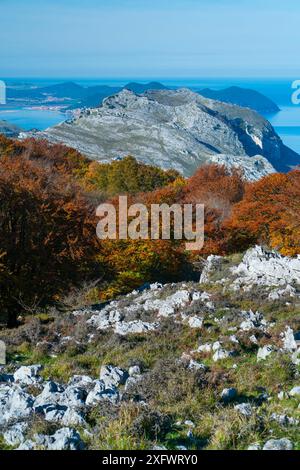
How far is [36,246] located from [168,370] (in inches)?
610

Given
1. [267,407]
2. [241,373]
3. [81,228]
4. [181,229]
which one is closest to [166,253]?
[181,229]

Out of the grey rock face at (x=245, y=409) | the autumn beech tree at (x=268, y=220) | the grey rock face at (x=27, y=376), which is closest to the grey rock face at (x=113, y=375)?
the grey rock face at (x=27, y=376)

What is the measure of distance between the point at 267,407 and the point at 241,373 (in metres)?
2.46

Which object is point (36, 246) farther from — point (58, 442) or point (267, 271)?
point (58, 442)

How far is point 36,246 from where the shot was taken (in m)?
27.0

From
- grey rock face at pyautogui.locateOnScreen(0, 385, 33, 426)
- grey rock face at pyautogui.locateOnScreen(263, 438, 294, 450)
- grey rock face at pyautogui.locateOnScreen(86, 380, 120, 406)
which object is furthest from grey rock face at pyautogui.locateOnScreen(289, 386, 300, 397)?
grey rock face at pyautogui.locateOnScreen(0, 385, 33, 426)

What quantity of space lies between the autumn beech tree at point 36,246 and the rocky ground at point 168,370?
14.3ft

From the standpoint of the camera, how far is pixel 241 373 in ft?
43.4

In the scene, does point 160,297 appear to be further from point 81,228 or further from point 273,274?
point 81,228

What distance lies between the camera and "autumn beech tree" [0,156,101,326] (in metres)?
26.5

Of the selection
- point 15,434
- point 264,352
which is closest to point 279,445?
point 15,434

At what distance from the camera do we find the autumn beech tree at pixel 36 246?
26531mm

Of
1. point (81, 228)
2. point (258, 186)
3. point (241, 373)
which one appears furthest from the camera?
point (258, 186)

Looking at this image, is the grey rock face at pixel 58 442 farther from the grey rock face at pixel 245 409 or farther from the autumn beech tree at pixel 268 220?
the autumn beech tree at pixel 268 220
